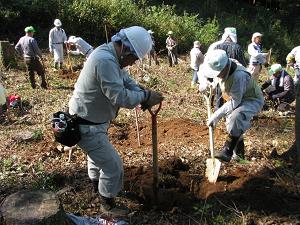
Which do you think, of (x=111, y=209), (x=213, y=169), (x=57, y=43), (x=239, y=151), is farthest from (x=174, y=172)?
(x=57, y=43)

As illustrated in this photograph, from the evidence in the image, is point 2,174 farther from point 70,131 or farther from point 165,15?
point 165,15

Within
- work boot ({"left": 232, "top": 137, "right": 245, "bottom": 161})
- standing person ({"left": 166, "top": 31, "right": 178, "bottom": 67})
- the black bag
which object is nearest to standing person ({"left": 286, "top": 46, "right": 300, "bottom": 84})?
standing person ({"left": 166, "top": 31, "right": 178, "bottom": 67})

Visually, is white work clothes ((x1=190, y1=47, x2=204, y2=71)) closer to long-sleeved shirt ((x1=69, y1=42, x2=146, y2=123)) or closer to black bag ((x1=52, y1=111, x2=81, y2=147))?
long-sleeved shirt ((x1=69, y1=42, x2=146, y2=123))

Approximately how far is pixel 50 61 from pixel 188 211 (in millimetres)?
10942

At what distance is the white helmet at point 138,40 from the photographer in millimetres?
3732

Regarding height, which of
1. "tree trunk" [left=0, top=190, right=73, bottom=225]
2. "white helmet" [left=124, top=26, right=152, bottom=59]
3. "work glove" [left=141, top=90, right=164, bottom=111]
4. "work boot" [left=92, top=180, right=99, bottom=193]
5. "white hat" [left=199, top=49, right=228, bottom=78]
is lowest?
"work boot" [left=92, top=180, right=99, bottom=193]

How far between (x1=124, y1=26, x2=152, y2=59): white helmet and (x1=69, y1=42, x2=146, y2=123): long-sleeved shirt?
198 mm

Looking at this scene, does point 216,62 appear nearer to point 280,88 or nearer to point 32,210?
point 32,210

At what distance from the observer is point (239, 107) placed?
16.1 ft

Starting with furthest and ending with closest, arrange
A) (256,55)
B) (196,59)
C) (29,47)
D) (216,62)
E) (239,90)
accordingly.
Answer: (196,59), (29,47), (256,55), (239,90), (216,62)

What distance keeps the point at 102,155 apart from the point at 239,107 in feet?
5.90

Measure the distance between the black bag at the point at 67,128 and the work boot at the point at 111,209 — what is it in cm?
73

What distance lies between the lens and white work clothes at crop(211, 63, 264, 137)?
4734 mm

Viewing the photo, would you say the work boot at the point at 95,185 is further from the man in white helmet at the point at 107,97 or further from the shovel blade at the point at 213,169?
the shovel blade at the point at 213,169
